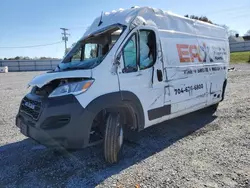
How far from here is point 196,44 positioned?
5.77 metres

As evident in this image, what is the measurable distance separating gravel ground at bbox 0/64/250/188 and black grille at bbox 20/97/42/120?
0.95 metres

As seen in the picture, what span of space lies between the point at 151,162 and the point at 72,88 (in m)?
1.83

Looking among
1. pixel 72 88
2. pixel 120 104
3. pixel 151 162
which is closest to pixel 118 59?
pixel 120 104

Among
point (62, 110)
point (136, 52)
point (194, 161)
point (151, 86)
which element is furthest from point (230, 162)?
point (62, 110)

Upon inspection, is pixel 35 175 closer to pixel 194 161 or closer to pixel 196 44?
pixel 194 161

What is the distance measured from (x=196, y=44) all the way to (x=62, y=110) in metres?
3.99

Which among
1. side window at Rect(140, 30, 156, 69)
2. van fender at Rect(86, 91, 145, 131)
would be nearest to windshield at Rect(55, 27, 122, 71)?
side window at Rect(140, 30, 156, 69)

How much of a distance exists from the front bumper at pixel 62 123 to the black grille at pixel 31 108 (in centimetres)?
3

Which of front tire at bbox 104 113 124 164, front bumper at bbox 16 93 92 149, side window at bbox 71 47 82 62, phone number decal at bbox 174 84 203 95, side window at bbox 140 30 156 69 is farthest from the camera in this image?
phone number decal at bbox 174 84 203 95

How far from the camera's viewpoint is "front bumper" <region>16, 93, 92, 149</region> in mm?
3246

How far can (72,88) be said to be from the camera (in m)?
3.38

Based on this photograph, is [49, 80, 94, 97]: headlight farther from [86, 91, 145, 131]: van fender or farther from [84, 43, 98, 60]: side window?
[84, 43, 98, 60]: side window

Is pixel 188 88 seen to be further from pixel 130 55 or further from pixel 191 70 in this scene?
pixel 130 55

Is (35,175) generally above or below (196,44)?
below
